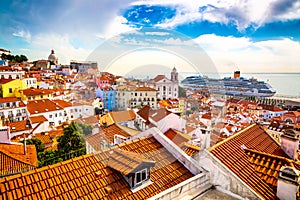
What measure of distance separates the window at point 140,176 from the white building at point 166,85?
104cm

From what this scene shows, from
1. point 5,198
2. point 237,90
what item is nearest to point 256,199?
point 5,198

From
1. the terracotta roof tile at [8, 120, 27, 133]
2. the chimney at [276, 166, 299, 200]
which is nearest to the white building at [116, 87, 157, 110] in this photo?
the chimney at [276, 166, 299, 200]

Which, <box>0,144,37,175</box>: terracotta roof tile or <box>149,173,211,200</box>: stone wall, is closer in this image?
<box>149,173,211,200</box>: stone wall

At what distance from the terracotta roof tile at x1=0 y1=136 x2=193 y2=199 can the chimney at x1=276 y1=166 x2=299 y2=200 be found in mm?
1332

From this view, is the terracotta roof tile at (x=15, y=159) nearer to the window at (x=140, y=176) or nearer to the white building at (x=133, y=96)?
the window at (x=140, y=176)

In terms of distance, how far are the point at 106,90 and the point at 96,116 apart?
0.57 meters

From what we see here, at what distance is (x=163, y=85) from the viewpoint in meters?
2.61

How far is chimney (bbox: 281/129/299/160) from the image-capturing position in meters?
4.64

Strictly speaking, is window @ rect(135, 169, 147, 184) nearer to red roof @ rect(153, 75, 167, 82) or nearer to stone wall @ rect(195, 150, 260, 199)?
stone wall @ rect(195, 150, 260, 199)

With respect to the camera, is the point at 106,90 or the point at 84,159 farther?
the point at 84,159

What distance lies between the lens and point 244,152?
4129 millimetres

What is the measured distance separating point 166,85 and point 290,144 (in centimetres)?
383

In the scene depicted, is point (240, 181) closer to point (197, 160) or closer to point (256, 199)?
point (256, 199)

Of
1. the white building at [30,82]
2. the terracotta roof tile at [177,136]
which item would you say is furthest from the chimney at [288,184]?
the white building at [30,82]
